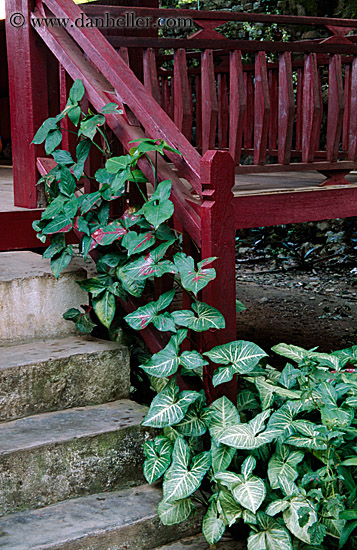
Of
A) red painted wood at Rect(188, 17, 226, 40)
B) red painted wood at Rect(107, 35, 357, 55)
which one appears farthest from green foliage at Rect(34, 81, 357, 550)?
red painted wood at Rect(188, 17, 226, 40)

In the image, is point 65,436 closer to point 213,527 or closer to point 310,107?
point 213,527

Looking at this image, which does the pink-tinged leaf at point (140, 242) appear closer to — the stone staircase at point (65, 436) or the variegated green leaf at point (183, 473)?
the stone staircase at point (65, 436)

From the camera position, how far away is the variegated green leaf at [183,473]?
218 cm

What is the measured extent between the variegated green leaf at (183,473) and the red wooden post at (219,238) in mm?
276

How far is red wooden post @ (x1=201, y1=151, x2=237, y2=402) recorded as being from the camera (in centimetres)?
243

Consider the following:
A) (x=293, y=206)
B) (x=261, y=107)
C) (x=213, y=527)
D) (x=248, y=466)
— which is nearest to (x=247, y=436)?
(x=248, y=466)

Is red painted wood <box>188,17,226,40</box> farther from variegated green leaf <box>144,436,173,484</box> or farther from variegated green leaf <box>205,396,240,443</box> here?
variegated green leaf <box>144,436,173,484</box>

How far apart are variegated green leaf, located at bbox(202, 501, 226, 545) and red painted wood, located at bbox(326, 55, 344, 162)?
244 cm

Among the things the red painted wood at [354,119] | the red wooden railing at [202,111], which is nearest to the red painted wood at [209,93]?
the red wooden railing at [202,111]

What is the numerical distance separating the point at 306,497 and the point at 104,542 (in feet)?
2.27

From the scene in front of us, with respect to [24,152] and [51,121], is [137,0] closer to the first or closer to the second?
[24,152]

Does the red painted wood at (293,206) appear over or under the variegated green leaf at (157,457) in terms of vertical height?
over

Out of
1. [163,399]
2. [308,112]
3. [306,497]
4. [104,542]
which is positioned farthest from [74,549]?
[308,112]

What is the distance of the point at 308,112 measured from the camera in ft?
12.6
